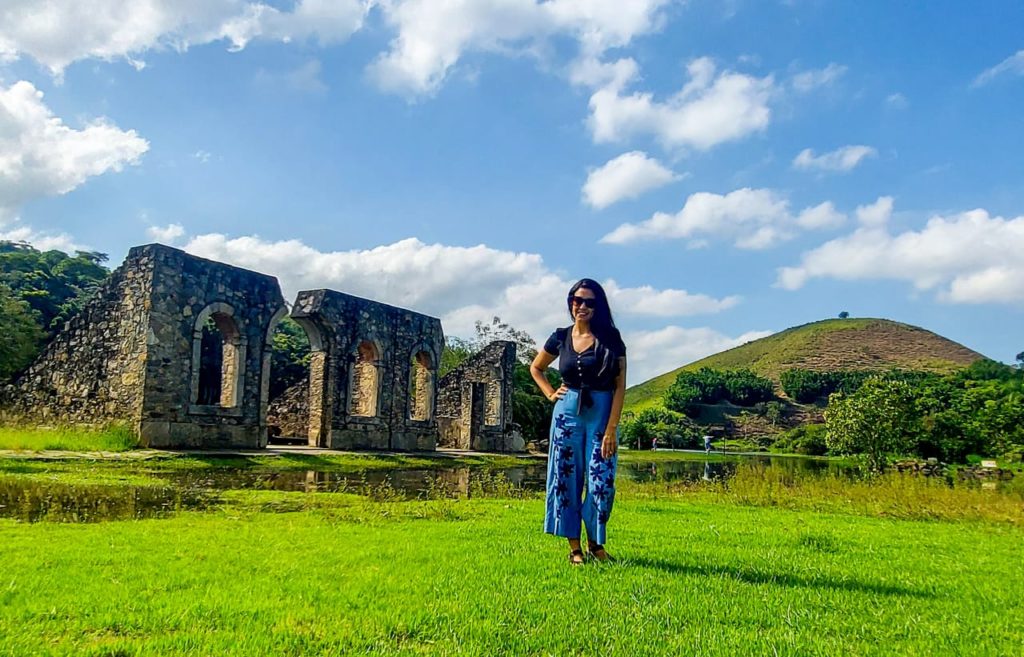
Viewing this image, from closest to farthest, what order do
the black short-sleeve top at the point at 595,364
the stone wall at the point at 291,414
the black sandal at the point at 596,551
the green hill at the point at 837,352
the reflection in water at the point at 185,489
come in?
the black sandal at the point at 596,551
the black short-sleeve top at the point at 595,364
the reflection in water at the point at 185,489
the stone wall at the point at 291,414
the green hill at the point at 837,352

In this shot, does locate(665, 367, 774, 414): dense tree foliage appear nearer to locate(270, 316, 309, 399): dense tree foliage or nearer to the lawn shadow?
locate(270, 316, 309, 399): dense tree foliage

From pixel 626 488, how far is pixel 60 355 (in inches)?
501

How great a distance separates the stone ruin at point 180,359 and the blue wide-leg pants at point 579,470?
41.2 feet

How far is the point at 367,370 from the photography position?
22203 millimetres

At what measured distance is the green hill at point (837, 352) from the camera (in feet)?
356

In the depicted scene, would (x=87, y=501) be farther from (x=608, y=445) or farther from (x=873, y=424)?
(x=873, y=424)

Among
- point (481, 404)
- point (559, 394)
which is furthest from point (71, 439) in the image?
point (481, 404)

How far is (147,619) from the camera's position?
2.94 m

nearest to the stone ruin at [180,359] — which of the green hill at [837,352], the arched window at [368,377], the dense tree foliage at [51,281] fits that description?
the arched window at [368,377]

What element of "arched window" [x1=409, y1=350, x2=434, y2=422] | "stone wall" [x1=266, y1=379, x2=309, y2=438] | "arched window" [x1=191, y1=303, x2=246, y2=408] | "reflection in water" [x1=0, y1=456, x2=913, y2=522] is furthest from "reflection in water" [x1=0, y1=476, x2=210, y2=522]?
"arched window" [x1=409, y1=350, x2=434, y2=422]

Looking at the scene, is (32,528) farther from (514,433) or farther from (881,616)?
(514,433)

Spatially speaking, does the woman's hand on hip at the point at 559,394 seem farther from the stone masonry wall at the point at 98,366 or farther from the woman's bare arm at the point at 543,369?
the stone masonry wall at the point at 98,366

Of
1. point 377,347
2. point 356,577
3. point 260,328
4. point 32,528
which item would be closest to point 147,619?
point 356,577

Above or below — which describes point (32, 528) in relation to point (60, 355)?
below
